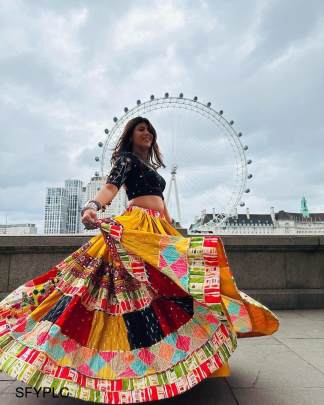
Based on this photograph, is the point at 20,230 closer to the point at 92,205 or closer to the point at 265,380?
the point at 92,205

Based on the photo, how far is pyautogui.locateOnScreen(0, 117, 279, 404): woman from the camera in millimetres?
1686

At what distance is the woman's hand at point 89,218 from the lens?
6.43 feet

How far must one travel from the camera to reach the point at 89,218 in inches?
77.1

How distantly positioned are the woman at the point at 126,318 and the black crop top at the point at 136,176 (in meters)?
0.07

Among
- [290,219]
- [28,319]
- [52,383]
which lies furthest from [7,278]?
[290,219]

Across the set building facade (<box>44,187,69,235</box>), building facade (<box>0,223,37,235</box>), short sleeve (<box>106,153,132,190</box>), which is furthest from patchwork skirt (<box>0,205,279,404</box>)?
building facade (<box>44,187,69,235</box>)

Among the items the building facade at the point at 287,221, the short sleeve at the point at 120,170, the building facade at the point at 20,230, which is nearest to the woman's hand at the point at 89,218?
the short sleeve at the point at 120,170

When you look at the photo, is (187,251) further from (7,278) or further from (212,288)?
(7,278)

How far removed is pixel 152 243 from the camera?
2002 mm

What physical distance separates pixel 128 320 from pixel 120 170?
966 mm

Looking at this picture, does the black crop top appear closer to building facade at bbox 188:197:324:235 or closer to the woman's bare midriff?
the woman's bare midriff

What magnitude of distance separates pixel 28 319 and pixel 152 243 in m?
0.85

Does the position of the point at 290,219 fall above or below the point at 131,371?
above

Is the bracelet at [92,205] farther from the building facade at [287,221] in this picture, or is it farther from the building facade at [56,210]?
the building facade at [287,221]
